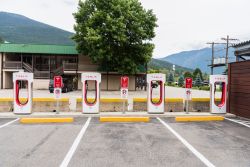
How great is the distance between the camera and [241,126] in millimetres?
10000

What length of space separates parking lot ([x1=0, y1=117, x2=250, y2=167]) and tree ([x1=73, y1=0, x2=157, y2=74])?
17366mm

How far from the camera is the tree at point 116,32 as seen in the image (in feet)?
86.0

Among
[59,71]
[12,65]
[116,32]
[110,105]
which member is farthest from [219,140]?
[12,65]

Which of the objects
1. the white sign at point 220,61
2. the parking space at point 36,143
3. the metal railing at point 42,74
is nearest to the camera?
the parking space at point 36,143

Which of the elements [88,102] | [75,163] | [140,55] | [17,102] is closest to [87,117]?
[88,102]

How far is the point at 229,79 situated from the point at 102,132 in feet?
28.4

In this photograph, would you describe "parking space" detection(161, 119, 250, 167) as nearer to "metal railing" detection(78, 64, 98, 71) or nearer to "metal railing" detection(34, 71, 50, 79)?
"metal railing" detection(78, 64, 98, 71)

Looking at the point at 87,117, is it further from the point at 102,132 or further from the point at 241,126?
the point at 241,126

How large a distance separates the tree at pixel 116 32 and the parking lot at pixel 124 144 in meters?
17.4

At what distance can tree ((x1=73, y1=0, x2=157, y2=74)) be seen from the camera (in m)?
26.2

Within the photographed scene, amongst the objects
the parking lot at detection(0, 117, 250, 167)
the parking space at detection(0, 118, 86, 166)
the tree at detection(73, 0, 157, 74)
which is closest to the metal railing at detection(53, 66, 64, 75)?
the tree at detection(73, 0, 157, 74)

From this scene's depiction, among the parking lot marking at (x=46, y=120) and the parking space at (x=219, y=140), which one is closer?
the parking space at (x=219, y=140)

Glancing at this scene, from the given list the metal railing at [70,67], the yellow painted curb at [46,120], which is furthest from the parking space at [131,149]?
the metal railing at [70,67]

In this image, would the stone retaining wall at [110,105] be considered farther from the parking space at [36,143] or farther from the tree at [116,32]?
the tree at [116,32]
